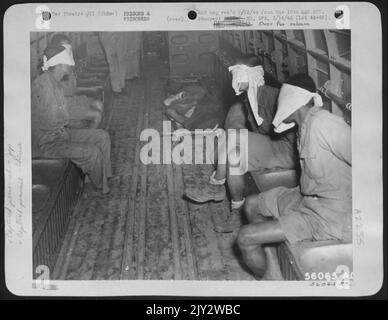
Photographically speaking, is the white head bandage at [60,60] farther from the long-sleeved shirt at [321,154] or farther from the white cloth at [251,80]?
the long-sleeved shirt at [321,154]

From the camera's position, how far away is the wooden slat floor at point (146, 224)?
1.64 m

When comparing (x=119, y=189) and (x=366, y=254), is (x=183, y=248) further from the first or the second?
(x=366, y=254)

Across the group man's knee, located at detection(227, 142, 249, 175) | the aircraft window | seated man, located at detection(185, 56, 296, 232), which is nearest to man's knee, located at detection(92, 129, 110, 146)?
seated man, located at detection(185, 56, 296, 232)

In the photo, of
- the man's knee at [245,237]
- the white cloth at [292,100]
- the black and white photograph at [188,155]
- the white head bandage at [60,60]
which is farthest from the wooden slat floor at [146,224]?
the white cloth at [292,100]

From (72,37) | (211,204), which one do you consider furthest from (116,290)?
(72,37)

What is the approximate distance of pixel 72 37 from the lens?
5.42ft

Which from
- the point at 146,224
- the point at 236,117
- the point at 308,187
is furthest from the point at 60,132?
the point at 308,187

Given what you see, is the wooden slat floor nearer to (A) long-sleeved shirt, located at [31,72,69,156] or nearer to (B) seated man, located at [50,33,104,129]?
(B) seated man, located at [50,33,104,129]

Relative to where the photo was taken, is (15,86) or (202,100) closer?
(15,86)

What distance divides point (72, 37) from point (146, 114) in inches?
14.2

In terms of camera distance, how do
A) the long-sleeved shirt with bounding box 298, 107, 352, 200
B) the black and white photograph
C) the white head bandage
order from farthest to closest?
the white head bandage < the black and white photograph < the long-sleeved shirt with bounding box 298, 107, 352, 200

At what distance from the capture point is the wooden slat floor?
1643mm

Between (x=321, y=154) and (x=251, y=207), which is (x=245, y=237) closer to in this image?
(x=251, y=207)

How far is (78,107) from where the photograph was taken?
1759 millimetres
